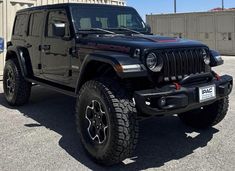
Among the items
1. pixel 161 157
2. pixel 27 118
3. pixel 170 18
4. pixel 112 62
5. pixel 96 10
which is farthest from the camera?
pixel 170 18

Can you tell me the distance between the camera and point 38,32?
634 centimetres

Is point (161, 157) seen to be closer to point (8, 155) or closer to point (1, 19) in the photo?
point (8, 155)

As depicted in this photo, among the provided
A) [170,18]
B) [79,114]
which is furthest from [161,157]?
[170,18]

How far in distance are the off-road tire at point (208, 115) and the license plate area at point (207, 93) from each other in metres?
0.68

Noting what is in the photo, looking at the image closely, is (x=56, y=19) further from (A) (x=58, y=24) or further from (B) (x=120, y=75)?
(B) (x=120, y=75)

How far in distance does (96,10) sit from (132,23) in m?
0.67

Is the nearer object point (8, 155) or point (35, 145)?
point (8, 155)

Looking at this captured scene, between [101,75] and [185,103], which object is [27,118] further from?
[185,103]

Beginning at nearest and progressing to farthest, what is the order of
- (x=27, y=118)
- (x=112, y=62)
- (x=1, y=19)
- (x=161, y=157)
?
1. (x=112, y=62)
2. (x=161, y=157)
3. (x=27, y=118)
4. (x=1, y=19)

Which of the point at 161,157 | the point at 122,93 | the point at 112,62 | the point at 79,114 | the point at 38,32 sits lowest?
the point at 161,157

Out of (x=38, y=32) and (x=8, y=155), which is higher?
→ (x=38, y=32)

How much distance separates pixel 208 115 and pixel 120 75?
6.35 ft

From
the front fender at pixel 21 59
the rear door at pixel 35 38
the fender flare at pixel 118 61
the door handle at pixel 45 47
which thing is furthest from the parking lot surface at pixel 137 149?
the door handle at pixel 45 47

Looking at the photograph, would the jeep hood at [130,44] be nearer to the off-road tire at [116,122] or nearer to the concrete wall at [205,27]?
the off-road tire at [116,122]
